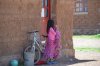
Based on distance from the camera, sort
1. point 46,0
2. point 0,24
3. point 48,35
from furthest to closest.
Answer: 1. point 46,0
2. point 48,35
3. point 0,24

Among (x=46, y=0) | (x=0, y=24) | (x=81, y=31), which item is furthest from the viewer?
(x=81, y=31)

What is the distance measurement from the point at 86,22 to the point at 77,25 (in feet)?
2.55

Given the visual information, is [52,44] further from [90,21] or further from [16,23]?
[90,21]

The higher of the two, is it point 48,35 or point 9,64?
point 48,35

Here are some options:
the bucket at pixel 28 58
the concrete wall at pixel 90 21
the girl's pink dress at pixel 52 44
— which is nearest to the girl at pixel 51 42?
the girl's pink dress at pixel 52 44

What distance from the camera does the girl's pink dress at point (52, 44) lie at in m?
14.4

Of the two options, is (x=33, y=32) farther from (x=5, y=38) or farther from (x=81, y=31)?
(x=81, y=31)

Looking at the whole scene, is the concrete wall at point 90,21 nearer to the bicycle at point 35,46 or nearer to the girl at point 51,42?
the girl at point 51,42

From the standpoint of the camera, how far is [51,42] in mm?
14531

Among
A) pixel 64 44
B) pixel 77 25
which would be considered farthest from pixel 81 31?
pixel 64 44

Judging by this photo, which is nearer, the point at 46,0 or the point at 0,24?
the point at 0,24

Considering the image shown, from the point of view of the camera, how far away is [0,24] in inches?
529

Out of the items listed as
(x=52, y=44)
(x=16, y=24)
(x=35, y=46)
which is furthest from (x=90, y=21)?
(x=16, y=24)

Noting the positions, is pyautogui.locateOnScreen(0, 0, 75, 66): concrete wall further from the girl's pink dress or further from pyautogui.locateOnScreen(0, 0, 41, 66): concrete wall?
the girl's pink dress
